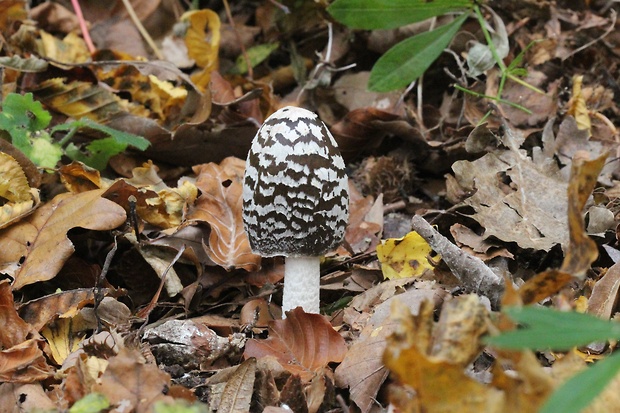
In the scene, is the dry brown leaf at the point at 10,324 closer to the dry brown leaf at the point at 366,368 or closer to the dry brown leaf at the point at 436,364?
the dry brown leaf at the point at 366,368

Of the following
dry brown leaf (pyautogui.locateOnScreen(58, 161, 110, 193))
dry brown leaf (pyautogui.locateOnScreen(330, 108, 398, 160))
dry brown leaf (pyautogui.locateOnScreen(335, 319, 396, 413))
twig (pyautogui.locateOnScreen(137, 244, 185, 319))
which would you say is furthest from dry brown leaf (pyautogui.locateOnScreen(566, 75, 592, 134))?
dry brown leaf (pyautogui.locateOnScreen(58, 161, 110, 193))

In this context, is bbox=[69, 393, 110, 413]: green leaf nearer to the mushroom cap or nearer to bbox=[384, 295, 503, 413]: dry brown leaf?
bbox=[384, 295, 503, 413]: dry brown leaf

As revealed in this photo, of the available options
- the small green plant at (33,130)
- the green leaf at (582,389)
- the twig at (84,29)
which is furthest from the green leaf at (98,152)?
the green leaf at (582,389)

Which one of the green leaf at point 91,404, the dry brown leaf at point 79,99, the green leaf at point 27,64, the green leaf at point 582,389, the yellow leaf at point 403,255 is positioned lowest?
the yellow leaf at point 403,255

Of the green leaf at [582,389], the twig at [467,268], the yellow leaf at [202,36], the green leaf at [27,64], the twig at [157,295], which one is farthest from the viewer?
the yellow leaf at [202,36]

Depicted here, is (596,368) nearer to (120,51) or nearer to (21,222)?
(21,222)

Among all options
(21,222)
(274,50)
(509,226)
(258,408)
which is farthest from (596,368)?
(274,50)

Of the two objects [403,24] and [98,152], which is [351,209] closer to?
[403,24]
